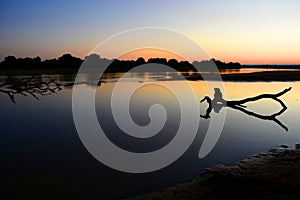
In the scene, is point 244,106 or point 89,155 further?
point 244,106

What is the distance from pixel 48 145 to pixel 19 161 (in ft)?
5.68

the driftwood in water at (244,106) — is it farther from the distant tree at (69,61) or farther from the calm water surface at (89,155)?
the distant tree at (69,61)

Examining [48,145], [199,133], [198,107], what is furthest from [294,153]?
[198,107]

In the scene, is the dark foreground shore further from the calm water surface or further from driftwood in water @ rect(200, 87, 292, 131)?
driftwood in water @ rect(200, 87, 292, 131)

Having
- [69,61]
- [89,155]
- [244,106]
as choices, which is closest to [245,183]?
[89,155]

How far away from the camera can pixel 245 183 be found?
251 inches

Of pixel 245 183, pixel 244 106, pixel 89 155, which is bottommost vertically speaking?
pixel 89 155

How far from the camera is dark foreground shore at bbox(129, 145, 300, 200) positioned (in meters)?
5.78

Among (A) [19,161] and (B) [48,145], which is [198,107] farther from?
(A) [19,161]

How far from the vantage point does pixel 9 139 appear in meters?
11.2

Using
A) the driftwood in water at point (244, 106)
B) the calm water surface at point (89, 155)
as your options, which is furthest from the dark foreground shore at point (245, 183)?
the driftwood in water at point (244, 106)

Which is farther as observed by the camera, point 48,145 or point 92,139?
point 92,139

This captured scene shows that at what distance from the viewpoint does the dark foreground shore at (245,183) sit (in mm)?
5777

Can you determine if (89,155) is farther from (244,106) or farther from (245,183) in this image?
(244,106)
